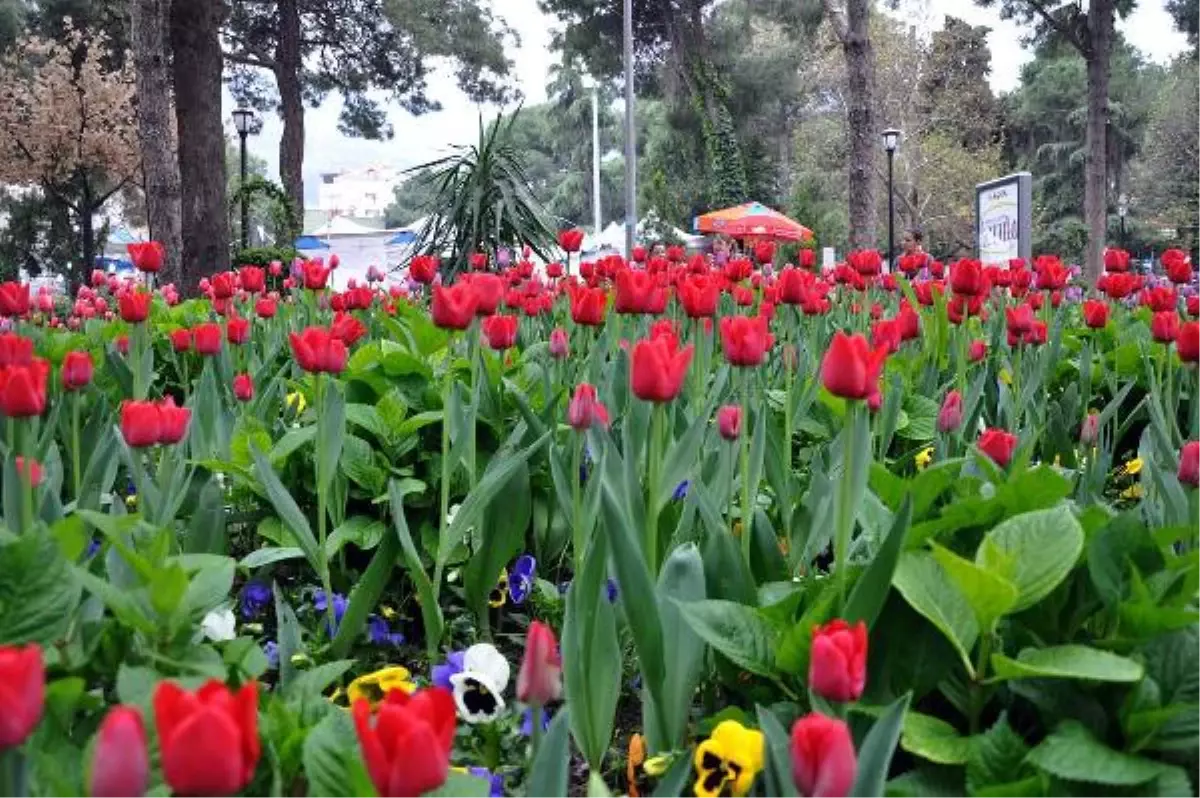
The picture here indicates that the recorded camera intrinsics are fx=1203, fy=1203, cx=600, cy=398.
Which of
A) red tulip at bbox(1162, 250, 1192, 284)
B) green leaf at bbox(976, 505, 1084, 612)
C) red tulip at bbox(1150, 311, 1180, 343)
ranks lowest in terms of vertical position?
green leaf at bbox(976, 505, 1084, 612)

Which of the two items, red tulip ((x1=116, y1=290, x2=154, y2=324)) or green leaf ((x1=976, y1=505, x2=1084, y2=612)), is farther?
red tulip ((x1=116, y1=290, x2=154, y2=324))

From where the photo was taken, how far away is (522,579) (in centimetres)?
201

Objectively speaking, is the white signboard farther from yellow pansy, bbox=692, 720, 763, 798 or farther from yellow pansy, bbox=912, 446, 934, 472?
yellow pansy, bbox=692, 720, 763, 798

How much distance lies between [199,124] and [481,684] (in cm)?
961

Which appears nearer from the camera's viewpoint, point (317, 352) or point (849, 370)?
point (849, 370)

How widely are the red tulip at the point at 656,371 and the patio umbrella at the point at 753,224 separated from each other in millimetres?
19906

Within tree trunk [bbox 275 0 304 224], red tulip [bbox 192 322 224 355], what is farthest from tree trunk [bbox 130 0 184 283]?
tree trunk [bbox 275 0 304 224]

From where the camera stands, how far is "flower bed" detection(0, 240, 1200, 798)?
89 cm

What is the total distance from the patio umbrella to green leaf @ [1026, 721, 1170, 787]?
2030cm

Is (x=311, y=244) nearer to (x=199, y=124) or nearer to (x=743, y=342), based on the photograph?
(x=199, y=124)

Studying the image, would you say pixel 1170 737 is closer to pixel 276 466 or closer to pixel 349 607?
pixel 349 607

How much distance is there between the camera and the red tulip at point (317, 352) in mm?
1770

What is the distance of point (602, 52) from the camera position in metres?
28.4

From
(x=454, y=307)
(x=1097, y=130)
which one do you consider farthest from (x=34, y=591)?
(x=1097, y=130)
